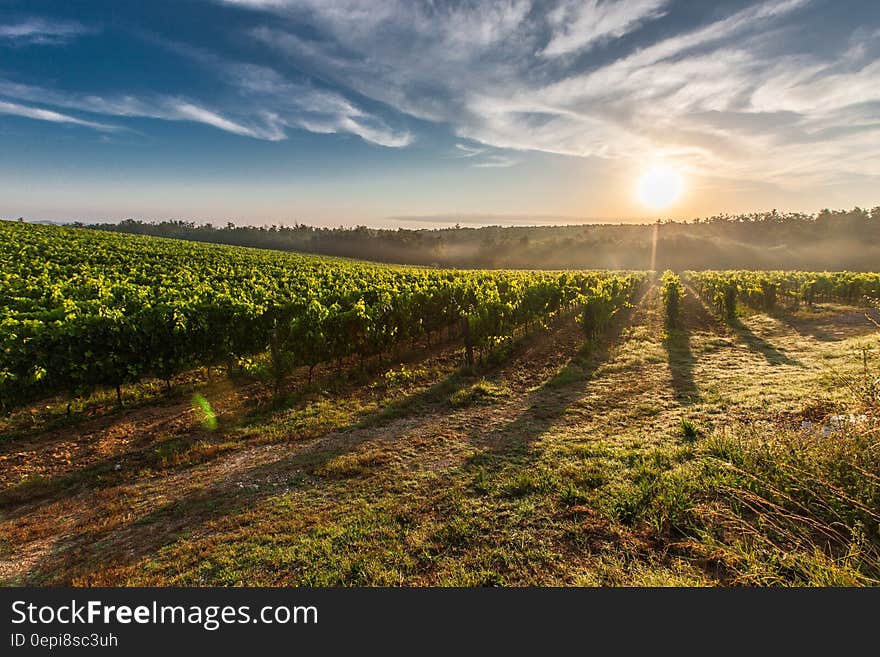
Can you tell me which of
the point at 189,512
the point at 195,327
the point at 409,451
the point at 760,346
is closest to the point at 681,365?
the point at 760,346

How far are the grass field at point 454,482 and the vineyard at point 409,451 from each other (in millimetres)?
39

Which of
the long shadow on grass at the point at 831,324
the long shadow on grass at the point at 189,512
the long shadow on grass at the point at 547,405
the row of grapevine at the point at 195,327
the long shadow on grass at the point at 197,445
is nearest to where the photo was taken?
the long shadow on grass at the point at 189,512

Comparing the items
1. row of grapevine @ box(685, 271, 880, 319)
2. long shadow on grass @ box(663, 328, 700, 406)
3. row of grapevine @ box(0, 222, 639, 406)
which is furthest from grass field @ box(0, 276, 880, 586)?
row of grapevine @ box(685, 271, 880, 319)

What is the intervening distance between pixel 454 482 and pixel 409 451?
58.9 inches

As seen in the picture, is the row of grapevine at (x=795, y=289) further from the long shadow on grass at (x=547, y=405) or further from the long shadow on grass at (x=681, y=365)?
the long shadow on grass at (x=547, y=405)

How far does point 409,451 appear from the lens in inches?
281

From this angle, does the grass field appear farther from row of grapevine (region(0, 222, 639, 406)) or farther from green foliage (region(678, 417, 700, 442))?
row of grapevine (region(0, 222, 639, 406))

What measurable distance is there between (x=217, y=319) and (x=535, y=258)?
284 ft

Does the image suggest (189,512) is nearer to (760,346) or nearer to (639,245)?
(760,346)

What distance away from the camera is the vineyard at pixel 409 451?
4047 millimetres

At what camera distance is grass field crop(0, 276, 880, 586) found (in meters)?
3.96

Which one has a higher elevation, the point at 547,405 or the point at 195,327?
the point at 195,327

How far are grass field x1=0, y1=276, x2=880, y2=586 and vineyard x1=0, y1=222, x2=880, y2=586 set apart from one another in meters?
0.04

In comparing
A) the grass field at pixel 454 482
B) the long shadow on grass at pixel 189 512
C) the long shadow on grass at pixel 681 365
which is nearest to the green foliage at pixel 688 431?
the grass field at pixel 454 482
